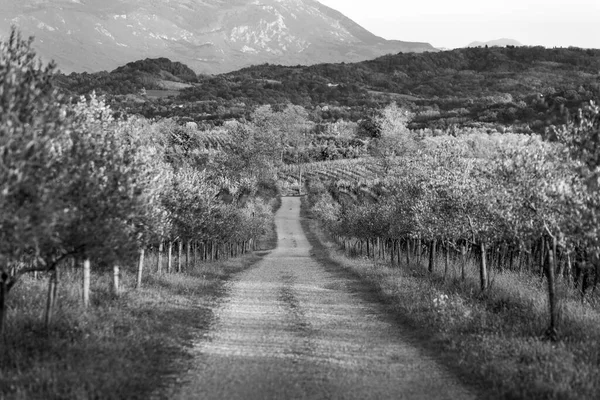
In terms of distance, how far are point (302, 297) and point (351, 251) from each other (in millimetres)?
37701

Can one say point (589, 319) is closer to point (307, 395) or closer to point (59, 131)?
point (307, 395)

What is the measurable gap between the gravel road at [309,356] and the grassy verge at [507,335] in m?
0.70

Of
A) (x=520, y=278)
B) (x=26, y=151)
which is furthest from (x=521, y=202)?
(x=26, y=151)

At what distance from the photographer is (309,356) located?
51.5ft

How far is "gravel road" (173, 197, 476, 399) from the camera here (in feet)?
41.3

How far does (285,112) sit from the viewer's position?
181 m

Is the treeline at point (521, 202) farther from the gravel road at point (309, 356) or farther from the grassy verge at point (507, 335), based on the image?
the gravel road at point (309, 356)

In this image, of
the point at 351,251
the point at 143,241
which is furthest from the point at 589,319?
the point at 351,251

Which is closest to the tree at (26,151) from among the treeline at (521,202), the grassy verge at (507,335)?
the grassy verge at (507,335)

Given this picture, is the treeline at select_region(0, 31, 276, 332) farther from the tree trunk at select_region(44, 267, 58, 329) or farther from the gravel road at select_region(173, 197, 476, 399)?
the gravel road at select_region(173, 197, 476, 399)

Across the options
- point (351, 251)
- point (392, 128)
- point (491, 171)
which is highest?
point (392, 128)

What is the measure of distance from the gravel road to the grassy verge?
70cm

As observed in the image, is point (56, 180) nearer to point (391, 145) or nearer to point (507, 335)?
point (507, 335)

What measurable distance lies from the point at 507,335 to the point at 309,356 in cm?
493
